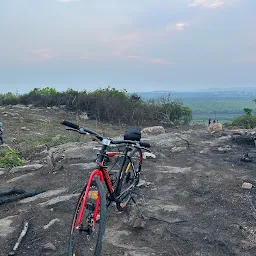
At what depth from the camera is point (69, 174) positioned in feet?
19.5

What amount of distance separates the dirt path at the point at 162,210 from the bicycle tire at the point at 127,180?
0.75 ft

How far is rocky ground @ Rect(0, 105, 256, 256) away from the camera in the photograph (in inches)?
137

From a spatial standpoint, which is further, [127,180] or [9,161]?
[9,161]

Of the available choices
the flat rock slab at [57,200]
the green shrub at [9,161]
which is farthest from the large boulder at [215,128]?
the flat rock slab at [57,200]

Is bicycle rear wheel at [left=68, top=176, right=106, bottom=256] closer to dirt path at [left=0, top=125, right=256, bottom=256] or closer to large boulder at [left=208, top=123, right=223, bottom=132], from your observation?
dirt path at [left=0, top=125, right=256, bottom=256]

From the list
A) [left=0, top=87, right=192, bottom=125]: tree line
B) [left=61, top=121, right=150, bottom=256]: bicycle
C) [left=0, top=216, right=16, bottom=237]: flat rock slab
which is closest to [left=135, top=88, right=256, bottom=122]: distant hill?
[left=0, top=87, right=192, bottom=125]: tree line

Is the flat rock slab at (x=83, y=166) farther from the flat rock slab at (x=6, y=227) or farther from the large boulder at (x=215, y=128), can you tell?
the large boulder at (x=215, y=128)

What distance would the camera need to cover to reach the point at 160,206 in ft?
14.6

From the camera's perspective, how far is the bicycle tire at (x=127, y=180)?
12.6 feet

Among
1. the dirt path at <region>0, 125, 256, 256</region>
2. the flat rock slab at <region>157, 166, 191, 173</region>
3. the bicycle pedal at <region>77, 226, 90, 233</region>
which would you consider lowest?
the dirt path at <region>0, 125, 256, 256</region>

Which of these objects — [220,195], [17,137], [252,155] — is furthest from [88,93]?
[220,195]

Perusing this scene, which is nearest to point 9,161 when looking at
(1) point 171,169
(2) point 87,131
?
(1) point 171,169

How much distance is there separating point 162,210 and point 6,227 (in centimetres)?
192

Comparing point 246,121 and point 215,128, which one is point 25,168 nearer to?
point 215,128
